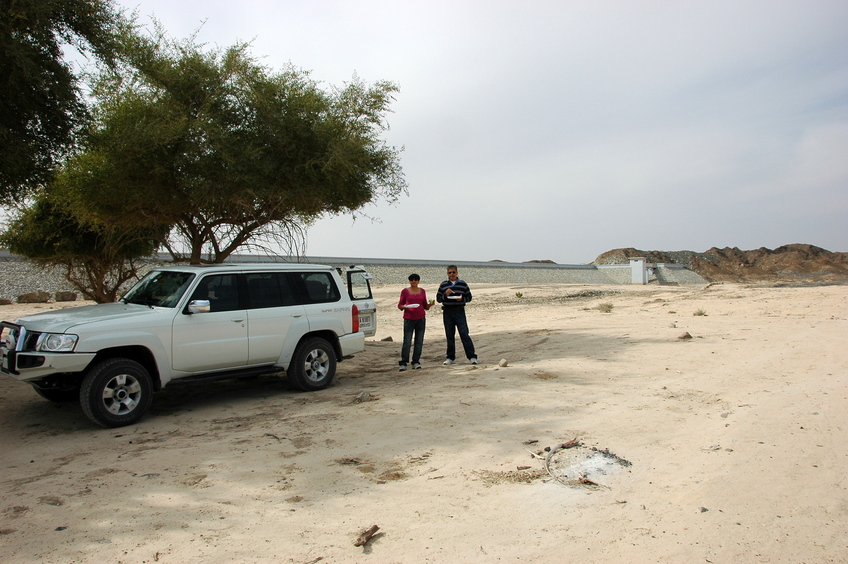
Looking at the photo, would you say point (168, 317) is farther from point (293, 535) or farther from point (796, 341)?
point (796, 341)

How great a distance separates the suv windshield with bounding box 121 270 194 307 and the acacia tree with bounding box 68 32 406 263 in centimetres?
331

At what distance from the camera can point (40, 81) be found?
8.60m

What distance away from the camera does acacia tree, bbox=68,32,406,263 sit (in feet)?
37.5

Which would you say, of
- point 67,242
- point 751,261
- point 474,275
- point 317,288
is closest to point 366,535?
point 317,288

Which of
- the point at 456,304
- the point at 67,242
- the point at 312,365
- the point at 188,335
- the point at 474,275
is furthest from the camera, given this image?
the point at 474,275

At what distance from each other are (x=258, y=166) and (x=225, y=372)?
487cm

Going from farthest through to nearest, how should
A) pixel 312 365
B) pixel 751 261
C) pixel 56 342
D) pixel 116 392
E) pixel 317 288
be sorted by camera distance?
pixel 751 261 < pixel 317 288 < pixel 312 365 < pixel 116 392 < pixel 56 342

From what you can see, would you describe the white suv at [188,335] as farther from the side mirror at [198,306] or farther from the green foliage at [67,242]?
the green foliage at [67,242]

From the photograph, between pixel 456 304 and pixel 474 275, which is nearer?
pixel 456 304

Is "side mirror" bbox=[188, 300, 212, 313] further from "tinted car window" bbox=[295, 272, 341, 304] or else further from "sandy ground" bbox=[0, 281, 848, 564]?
"tinted car window" bbox=[295, 272, 341, 304]

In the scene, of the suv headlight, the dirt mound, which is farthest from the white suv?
the dirt mound

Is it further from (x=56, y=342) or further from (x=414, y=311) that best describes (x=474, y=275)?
(x=56, y=342)

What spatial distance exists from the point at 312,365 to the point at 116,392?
9.71 ft

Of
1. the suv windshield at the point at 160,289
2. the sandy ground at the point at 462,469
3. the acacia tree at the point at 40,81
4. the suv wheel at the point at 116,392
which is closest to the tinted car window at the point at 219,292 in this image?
the suv windshield at the point at 160,289
